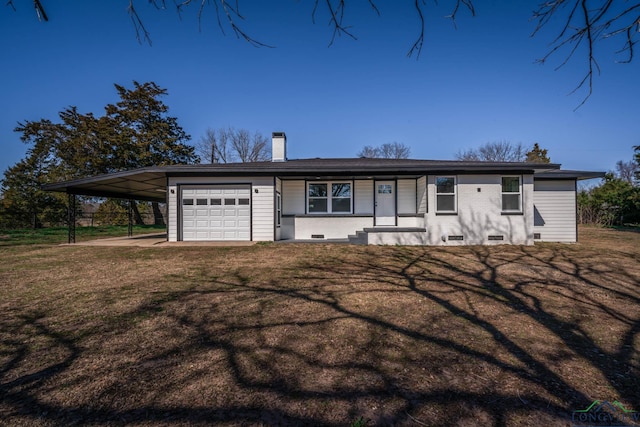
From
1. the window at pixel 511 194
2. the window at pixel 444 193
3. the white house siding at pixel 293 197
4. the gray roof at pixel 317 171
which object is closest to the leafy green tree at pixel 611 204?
the gray roof at pixel 317 171

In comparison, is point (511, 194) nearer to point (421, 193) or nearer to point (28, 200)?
point (421, 193)

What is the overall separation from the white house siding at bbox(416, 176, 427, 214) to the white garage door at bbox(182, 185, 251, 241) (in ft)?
22.3

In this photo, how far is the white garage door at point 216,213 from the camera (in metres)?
11.3

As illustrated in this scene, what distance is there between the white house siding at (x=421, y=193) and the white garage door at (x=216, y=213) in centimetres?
679

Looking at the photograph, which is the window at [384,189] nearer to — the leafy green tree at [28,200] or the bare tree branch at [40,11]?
the bare tree branch at [40,11]

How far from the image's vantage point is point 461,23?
2.63 metres

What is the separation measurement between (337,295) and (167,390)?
2810mm

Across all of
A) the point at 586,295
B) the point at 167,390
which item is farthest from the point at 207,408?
the point at 586,295

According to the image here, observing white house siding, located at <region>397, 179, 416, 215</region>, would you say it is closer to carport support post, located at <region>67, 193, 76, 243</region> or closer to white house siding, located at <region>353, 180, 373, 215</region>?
white house siding, located at <region>353, 180, 373, 215</region>

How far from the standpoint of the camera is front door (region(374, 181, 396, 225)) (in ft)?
39.3

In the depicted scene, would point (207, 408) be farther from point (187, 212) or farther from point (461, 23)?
point (187, 212)

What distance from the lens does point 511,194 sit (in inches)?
416

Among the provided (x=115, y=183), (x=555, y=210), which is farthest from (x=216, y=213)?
(x=555, y=210)

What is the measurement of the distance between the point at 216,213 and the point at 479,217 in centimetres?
1012
